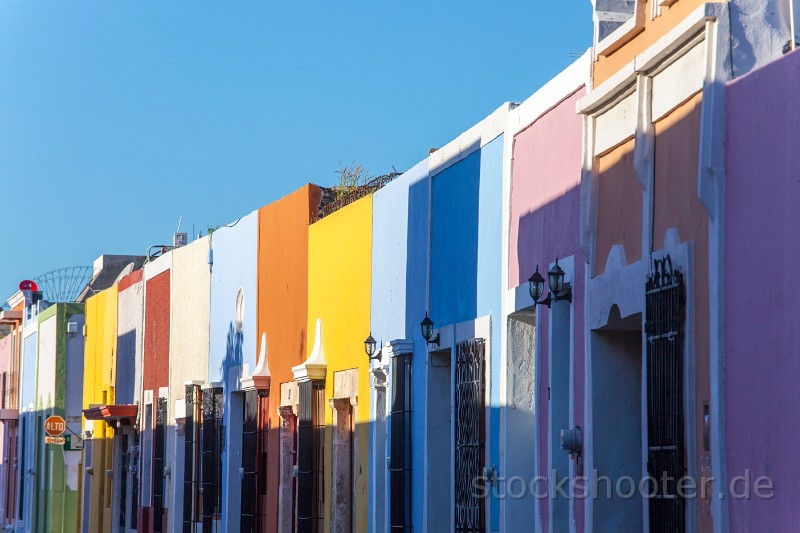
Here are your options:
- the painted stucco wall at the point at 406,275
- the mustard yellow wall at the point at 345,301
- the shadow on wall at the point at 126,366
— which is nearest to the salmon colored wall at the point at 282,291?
the mustard yellow wall at the point at 345,301

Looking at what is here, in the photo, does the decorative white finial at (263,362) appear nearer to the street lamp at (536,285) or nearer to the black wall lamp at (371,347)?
the black wall lamp at (371,347)

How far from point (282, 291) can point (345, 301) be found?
2.54 m

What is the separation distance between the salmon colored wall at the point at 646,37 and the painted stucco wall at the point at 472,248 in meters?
2.29

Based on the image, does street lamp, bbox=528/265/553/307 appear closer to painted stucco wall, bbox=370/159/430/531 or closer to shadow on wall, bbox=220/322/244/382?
painted stucco wall, bbox=370/159/430/531

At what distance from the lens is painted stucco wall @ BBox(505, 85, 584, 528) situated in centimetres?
1077

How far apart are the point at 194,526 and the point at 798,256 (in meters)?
17.0

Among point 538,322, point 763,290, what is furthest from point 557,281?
point 763,290

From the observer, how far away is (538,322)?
11438 mm

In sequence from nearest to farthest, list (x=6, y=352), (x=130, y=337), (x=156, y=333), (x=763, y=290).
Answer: (x=763, y=290), (x=156, y=333), (x=130, y=337), (x=6, y=352)

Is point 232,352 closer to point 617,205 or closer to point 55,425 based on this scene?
point 55,425

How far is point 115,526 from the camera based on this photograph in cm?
2823

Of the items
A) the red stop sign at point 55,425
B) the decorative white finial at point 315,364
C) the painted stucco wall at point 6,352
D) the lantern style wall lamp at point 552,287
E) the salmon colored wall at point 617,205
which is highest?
the painted stucco wall at point 6,352

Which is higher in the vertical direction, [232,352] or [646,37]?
[646,37]

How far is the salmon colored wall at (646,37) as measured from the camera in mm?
9031
